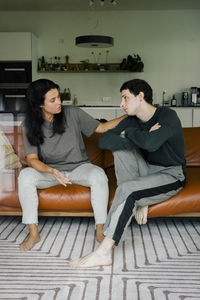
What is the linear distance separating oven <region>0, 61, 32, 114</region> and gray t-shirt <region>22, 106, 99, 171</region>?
466cm

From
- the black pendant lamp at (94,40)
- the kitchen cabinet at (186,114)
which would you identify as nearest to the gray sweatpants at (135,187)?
the black pendant lamp at (94,40)

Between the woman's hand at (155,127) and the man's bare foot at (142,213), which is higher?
the woman's hand at (155,127)

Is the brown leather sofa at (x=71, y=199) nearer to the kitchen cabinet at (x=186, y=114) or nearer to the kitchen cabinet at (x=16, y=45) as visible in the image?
the kitchen cabinet at (x=186, y=114)

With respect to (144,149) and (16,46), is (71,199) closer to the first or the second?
(144,149)

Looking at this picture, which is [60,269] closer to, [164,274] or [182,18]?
[164,274]

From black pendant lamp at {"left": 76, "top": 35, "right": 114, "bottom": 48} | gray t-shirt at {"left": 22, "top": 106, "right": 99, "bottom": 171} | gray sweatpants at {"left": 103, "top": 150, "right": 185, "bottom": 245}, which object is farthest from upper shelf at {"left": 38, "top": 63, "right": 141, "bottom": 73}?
gray sweatpants at {"left": 103, "top": 150, "right": 185, "bottom": 245}

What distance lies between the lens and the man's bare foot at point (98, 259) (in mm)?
2184

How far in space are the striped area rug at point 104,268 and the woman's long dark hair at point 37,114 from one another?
0.71m

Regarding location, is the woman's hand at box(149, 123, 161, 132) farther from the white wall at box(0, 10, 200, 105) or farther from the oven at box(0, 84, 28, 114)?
the white wall at box(0, 10, 200, 105)

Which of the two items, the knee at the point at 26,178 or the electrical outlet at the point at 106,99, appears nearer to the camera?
the knee at the point at 26,178

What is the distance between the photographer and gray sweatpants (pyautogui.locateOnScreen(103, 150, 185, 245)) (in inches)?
88.7

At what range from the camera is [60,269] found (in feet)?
7.07

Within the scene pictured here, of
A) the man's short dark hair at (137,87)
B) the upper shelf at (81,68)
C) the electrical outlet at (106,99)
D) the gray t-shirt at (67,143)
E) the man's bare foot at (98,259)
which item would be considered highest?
the upper shelf at (81,68)

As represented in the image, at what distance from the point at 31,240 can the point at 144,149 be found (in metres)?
0.98
